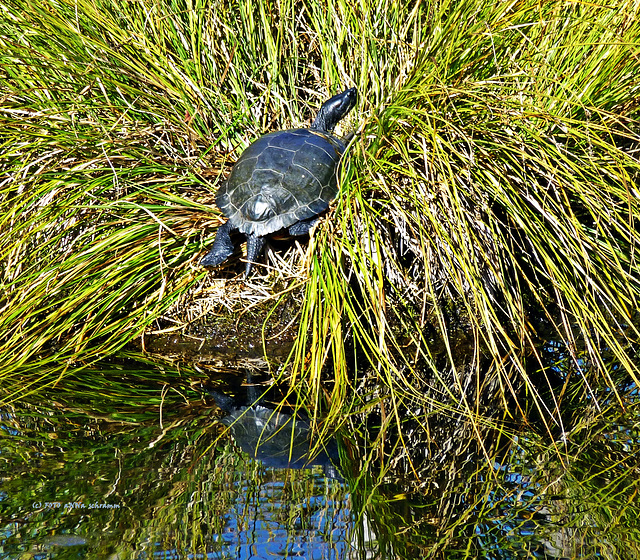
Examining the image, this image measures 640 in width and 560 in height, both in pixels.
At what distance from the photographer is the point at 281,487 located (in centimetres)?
184

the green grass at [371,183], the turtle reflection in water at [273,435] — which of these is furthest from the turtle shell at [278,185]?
the turtle reflection in water at [273,435]

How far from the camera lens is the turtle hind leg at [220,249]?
2.72 meters

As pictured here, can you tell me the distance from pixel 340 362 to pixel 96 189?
1.33 m

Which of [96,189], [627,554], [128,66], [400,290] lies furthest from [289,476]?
[128,66]

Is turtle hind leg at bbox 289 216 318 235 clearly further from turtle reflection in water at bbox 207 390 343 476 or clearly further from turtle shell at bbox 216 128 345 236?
turtle reflection in water at bbox 207 390 343 476

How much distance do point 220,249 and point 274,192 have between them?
32 cm

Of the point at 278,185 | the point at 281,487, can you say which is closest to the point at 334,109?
the point at 278,185

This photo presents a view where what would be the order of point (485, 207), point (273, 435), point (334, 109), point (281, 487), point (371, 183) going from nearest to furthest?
1. point (281, 487)
2. point (273, 435)
3. point (485, 207)
4. point (371, 183)
5. point (334, 109)

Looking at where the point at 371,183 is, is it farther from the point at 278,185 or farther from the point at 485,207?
the point at 485,207

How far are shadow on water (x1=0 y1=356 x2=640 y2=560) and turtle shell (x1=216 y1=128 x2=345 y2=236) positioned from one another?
77 cm

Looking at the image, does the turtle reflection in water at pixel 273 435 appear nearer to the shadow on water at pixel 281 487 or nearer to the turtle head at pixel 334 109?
the shadow on water at pixel 281 487

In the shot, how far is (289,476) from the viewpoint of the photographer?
1.89 meters

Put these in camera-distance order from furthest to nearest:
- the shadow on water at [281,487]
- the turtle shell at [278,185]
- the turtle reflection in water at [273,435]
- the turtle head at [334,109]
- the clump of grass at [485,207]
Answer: the turtle head at [334,109] → the turtle shell at [278,185] → the clump of grass at [485,207] → the turtle reflection in water at [273,435] → the shadow on water at [281,487]

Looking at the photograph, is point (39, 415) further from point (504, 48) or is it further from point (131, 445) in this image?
point (504, 48)
